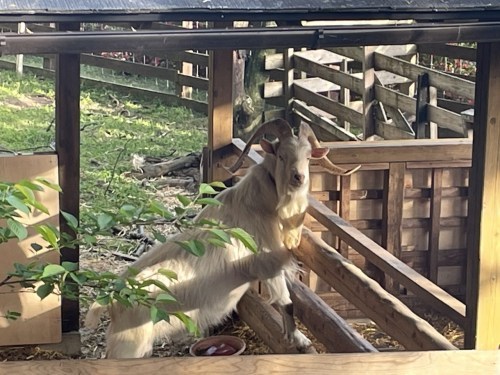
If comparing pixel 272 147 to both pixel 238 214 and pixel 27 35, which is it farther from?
pixel 27 35

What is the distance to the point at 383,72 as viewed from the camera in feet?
41.7

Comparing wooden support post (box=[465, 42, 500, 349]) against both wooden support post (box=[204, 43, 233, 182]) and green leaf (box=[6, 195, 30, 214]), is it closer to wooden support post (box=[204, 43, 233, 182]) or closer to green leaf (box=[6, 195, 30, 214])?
green leaf (box=[6, 195, 30, 214])

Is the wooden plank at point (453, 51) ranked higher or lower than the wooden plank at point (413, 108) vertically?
higher

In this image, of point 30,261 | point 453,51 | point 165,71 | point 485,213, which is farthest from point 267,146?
point 165,71

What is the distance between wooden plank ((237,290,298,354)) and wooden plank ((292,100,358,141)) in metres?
5.34

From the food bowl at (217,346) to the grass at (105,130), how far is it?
365cm

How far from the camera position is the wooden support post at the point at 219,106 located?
7.22m

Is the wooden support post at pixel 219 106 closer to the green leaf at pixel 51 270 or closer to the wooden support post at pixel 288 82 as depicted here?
the green leaf at pixel 51 270

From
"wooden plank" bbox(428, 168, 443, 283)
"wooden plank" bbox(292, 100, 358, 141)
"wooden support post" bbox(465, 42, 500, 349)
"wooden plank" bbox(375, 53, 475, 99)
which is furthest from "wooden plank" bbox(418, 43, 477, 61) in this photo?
"wooden support post" bbox(465, 42, 500, 349)

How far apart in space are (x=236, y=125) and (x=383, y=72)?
7.49 ft

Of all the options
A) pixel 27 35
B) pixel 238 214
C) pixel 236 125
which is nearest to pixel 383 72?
pixel 236 125

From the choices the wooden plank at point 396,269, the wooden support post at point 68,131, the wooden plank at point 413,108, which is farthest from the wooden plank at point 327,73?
the wooden support post at point 68,131

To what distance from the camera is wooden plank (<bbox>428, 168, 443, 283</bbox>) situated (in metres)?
7.83

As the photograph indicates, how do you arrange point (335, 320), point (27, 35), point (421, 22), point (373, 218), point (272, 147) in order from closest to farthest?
1. point (27, 35)
2. point (421, 22)
3. point (335, 320)
4. point (272, 147)
5. point (373, 218)
